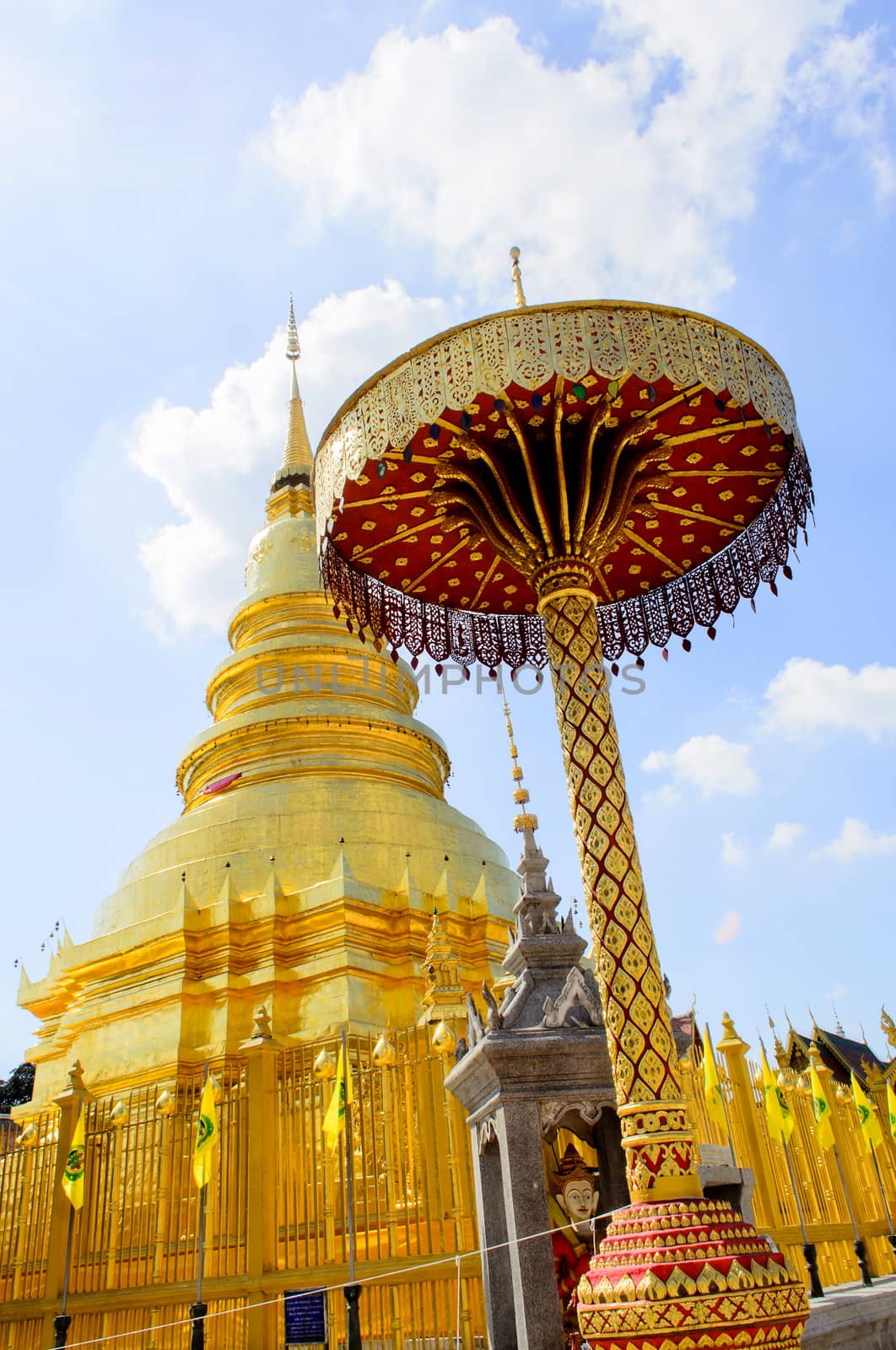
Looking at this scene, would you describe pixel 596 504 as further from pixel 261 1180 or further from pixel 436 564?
pixel 261 1180

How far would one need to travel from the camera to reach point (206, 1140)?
8.26m

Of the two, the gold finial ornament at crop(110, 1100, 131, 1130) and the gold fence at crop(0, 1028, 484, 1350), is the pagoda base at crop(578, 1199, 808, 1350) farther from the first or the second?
the gold finial ornament at crop(110, 1100, 131, 1130)

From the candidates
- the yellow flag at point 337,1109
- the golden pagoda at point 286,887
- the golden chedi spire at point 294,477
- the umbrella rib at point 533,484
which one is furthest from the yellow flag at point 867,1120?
the golden chedi spire at point 294,477

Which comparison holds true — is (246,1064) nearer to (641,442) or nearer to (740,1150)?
(740,1150)

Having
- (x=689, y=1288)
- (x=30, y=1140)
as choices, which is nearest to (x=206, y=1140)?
(x=30, y=1140)

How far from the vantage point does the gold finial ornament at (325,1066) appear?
846cm

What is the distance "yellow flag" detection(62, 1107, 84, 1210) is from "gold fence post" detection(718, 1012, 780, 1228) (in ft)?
19.2

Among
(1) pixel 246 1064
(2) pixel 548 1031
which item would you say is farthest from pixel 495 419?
(1) pixel 246 1064

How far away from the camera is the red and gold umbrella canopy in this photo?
5.27 meters

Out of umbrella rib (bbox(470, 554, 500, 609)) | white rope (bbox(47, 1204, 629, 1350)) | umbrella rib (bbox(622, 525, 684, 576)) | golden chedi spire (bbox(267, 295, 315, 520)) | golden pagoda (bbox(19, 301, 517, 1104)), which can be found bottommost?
white rope (bbox(47, 1204, 629, 1350))

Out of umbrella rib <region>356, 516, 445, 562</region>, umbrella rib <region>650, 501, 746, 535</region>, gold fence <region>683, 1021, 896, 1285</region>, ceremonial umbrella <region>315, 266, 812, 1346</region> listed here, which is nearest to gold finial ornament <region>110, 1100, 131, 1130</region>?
gold fence <region>683, 1021, 896, 1285</region>

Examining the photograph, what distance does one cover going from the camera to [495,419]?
5.64 metres

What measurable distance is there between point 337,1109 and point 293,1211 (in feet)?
3.85

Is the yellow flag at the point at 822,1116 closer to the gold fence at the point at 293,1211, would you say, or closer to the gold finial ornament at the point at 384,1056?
the gold fence at the point at 293,1211
